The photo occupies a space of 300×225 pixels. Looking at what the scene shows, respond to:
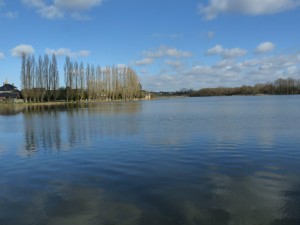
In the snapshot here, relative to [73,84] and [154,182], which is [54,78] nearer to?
[73,84]

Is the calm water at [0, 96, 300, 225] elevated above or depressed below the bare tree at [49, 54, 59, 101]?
below

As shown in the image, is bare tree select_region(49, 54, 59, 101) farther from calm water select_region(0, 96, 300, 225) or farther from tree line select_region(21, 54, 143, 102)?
calm water select_region(0, 96, 300, 225)

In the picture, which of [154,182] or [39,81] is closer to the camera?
[154,182]

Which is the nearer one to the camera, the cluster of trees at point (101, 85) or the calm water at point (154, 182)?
the calm water at point (154, 182)

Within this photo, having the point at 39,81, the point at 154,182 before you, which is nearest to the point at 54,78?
the point at 39,81

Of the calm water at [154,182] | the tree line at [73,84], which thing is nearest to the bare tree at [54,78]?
the tree line at [73,84]

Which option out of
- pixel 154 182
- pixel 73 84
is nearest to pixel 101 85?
pixel 73 84

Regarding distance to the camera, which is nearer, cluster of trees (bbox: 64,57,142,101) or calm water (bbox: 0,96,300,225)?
calm water (bbox: 0,96,300,225)

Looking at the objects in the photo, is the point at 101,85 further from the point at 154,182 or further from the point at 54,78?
the point at 154,182

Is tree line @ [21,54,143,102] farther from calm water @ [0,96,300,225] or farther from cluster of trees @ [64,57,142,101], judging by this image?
calm water @ [0,96,300,225]

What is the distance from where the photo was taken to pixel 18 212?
6.75 m

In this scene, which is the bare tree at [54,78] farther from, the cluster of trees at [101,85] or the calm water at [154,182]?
the calm water at [154,182]

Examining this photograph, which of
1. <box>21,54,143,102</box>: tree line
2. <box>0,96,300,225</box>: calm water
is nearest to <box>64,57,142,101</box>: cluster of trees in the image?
<box>21,54,143,102</box>: tree line

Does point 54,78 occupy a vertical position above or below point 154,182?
above
